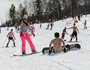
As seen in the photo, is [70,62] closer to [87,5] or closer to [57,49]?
[57,49]

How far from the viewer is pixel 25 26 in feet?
44.9

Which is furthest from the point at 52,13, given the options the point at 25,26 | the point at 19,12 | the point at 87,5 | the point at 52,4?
the point at 25,26

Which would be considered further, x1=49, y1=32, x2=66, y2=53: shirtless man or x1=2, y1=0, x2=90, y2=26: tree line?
x1=2, y1=0, x2=90, y2=26: tree line

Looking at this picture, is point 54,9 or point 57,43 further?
point 54,9

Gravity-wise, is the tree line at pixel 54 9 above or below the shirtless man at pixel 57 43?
above

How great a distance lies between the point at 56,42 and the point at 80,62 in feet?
9.57

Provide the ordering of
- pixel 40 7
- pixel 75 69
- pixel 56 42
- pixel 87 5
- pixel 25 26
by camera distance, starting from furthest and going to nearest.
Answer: pixel 87 5 → pixel 40 7 → pixel 25 26 → pixel 56 42 → pixel 75 69

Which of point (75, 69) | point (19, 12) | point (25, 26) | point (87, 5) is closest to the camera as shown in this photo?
point (75, 69)

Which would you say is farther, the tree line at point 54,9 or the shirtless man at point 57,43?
the tree line at point 54,9

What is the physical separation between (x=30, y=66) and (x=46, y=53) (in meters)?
3.47

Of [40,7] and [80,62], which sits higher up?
[40,7]

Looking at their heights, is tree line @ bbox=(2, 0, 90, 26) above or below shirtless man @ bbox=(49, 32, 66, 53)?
above

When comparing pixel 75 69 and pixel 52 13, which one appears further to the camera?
pixel 52 13

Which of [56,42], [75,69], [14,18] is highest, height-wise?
[14,18]
